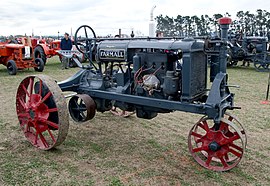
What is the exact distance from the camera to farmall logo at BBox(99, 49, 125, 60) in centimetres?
381

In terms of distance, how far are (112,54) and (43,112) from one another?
3.80ft

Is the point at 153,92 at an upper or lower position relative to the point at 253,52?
lower

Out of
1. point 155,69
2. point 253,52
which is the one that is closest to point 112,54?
point 155,69

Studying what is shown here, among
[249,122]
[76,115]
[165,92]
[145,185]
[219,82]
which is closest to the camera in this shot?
[145,185]

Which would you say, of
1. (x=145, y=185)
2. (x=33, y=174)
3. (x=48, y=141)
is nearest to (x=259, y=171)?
(x=145, y=185)

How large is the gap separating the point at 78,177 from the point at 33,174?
1.61 ft

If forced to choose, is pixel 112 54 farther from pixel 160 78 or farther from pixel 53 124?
pixel 53 124

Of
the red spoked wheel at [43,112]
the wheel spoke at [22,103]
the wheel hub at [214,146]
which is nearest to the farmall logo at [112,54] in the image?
the red spoked wheel at [43,112]

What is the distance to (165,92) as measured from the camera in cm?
347

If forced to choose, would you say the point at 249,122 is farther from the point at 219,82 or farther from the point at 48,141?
the point at 48,141

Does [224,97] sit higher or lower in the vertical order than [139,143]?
higher

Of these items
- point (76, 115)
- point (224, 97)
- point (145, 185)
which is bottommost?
point (145, 185)

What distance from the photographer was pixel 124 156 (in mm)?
3703

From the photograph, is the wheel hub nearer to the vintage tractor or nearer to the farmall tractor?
the farmall tractor
